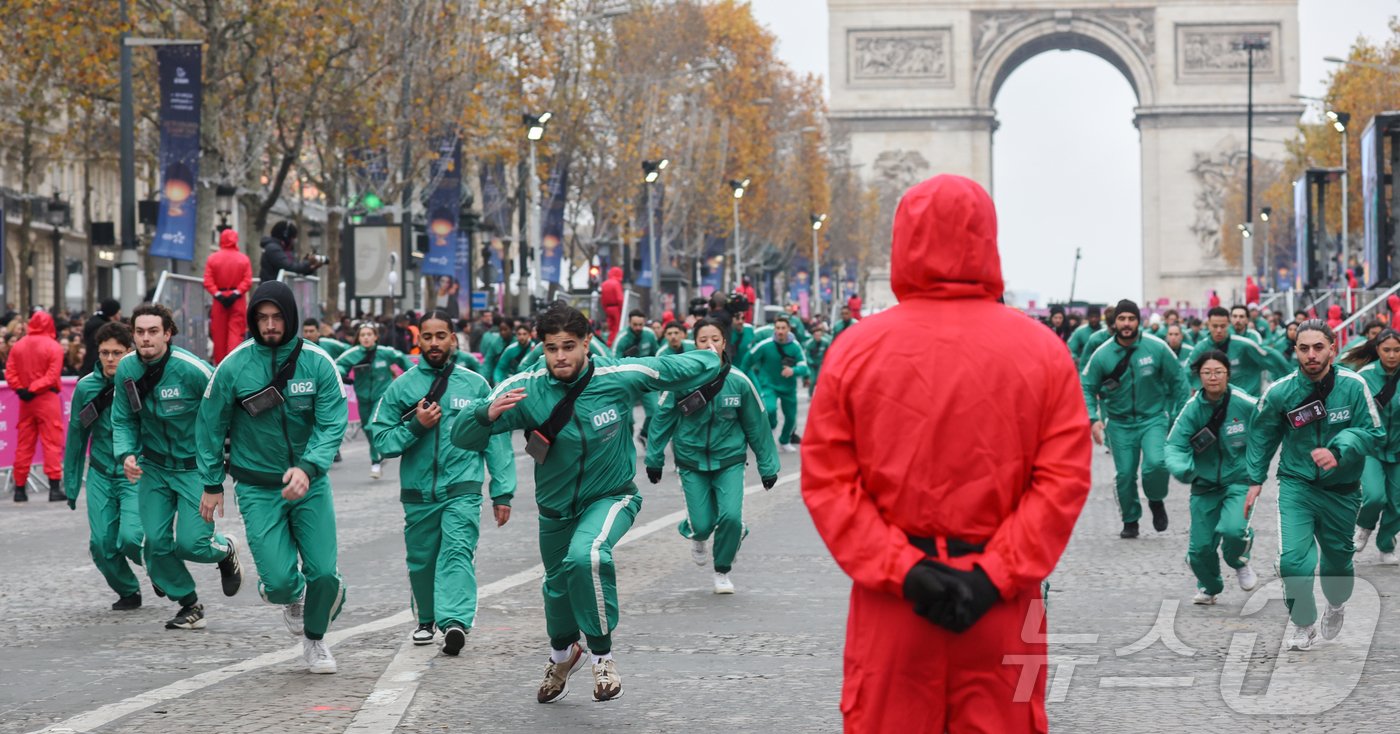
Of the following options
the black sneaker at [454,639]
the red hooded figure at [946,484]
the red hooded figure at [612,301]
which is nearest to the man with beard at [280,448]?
the black sneaker at [454,639]

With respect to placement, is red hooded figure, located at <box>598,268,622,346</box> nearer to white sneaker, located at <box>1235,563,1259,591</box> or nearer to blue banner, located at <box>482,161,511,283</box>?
blue banner, located at <box>482,161,511,283</box>

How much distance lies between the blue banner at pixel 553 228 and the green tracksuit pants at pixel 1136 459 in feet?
108

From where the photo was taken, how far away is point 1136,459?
50.0 feet

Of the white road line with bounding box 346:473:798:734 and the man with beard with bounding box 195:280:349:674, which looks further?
the man with beard with bounding box 195:280:349:674

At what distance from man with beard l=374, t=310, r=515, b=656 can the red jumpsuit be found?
10635 millimetres

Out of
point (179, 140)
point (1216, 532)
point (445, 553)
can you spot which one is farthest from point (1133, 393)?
point (179, 140)

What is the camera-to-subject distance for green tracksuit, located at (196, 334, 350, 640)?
908cm

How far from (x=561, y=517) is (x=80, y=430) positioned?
4221mm

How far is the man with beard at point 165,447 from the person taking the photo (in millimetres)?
10469

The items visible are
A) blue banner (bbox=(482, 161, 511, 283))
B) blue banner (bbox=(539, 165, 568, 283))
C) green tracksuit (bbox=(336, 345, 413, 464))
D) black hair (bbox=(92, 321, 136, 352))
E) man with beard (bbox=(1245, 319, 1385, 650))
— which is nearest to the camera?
man with beard (bbox=(1245, 319, 1385, 650))

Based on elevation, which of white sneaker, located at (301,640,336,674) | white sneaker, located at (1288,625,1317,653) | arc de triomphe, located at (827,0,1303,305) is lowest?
white sneaker, located at (1288,625,1317,653)

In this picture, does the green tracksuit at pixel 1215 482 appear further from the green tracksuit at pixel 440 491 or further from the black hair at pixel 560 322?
the black hair at pixel 560 322

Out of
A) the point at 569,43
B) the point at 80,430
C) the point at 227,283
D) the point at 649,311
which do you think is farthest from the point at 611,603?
the point at 649,311

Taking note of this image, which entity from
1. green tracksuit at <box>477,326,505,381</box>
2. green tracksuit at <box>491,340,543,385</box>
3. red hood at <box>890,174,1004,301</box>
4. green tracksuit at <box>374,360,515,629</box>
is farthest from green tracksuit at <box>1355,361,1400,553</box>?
green tracksuit at <box>477,326,505,381</box>
